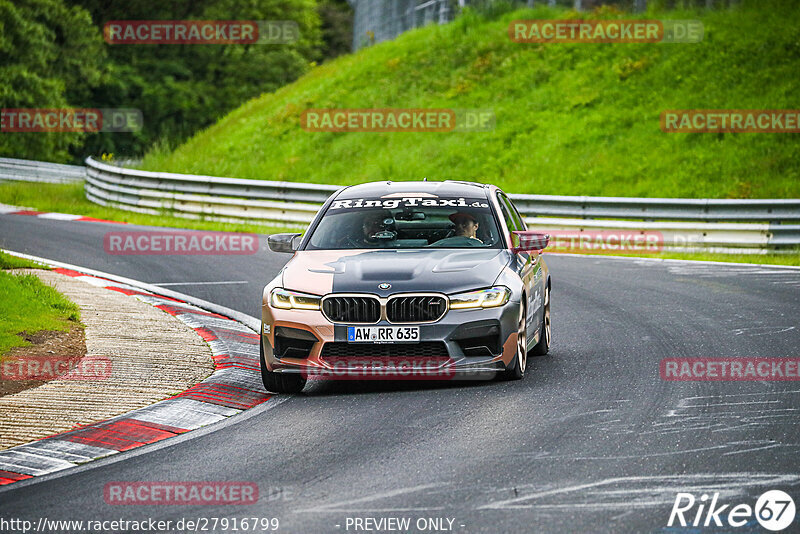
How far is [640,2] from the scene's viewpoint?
36406 mm

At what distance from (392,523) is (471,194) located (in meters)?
5.32

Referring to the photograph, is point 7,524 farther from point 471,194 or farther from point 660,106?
point 660,106

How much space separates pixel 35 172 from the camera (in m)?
45.3

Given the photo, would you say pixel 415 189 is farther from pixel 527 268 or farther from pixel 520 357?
pixel 520 357

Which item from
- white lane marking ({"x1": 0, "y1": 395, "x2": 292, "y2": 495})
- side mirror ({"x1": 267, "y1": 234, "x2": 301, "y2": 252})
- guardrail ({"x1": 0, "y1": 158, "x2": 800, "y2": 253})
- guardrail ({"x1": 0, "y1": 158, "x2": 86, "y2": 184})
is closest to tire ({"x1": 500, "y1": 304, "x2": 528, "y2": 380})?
white lane marking ({"x1": 0, "y1": 395, "x2": 292, "y2": 495})

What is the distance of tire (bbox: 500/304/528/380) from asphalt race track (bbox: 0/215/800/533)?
0.36ft

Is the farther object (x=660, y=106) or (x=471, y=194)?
(x=660, y=106)

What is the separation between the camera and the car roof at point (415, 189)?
1048cm

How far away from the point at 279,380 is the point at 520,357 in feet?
6.33

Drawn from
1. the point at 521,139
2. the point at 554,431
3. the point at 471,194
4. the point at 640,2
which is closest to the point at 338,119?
the point at 521,139

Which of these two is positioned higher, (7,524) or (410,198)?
(410,198)

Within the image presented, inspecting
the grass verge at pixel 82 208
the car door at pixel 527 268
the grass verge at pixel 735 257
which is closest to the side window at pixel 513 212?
the car door at pixel 527 268

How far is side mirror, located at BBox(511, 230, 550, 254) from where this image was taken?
9867mm

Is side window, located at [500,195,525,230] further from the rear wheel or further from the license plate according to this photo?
the license plate
